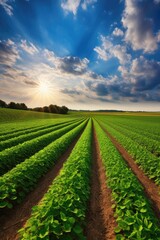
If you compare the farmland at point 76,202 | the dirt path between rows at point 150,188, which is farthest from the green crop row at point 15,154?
the dirt path between rows at point 150,188

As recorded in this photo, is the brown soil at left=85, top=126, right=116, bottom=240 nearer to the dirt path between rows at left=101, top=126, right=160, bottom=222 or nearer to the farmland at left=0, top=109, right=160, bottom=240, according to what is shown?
the farmland at left=0, top=109, right=160, bottom=240

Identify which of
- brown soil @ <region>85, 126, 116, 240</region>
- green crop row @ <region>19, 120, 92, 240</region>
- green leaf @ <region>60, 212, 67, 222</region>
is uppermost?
green leaf @ <region>60, 212, 67, 222</region>

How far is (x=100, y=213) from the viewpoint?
582cm

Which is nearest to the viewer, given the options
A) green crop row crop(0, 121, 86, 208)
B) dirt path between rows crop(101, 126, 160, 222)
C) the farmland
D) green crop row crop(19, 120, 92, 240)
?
green crop row crop(19, 120, 92, 240)

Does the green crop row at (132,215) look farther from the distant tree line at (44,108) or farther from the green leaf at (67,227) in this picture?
the distant tree line at (44,108)

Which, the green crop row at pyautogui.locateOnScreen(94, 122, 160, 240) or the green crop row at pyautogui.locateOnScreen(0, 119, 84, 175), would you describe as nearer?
the green crop row at pyautogui.locateOnScreen(94, 122, 160, 240)

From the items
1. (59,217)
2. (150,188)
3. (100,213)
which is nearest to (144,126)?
(150,188)

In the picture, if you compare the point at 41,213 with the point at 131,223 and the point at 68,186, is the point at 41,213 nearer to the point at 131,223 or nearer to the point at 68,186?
the point at 68,186

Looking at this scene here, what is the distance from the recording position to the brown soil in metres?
4.80

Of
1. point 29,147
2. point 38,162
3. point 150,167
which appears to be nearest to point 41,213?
point 38,162

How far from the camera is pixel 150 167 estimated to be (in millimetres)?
9539

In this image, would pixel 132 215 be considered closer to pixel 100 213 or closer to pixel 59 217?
pixel 100 213

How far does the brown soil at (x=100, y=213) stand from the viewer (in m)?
4.80

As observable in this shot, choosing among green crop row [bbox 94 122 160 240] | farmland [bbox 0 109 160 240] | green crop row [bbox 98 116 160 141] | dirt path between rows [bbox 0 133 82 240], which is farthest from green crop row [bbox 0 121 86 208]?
green crop row [bbox 98 116 160 141]
